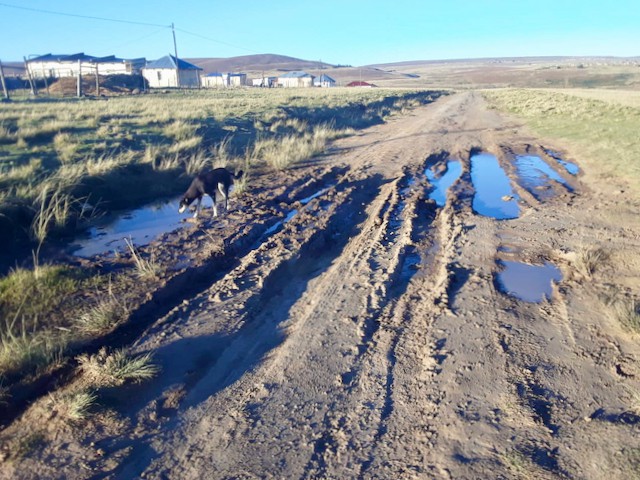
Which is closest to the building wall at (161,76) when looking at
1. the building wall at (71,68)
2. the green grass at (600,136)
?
the building wall at (71,68)

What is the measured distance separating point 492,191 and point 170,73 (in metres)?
68.7

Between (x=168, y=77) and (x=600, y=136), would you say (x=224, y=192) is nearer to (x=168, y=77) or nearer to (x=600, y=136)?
(x=600, y=136)

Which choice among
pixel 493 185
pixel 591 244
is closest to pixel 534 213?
pixel 591 244

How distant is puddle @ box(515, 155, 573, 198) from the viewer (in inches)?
450

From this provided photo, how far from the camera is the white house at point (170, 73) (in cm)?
6969

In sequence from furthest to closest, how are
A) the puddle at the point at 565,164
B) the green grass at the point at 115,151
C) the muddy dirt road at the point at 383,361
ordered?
the puddle at the point at 565,164
the green grass at the point at 115,151
the muddy dirt road at the point at 383,361

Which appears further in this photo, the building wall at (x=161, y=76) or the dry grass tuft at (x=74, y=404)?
the building wall at (x=161, y=76)

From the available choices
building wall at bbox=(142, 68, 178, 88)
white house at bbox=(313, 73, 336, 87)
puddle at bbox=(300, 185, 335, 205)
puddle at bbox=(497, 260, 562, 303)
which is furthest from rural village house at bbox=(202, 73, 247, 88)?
puddle at bbox=(497, 260, 562, 303)

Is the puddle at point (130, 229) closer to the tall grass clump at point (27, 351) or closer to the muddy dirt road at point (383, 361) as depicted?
the muddy dirt road at point (383, 361)

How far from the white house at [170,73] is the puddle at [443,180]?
6298 cm

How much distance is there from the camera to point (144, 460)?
11.4ft

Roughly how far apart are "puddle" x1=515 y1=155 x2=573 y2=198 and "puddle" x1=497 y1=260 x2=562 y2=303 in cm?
457

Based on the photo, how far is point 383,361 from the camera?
182 inches

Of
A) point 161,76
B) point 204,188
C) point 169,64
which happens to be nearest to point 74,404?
point 204,188
